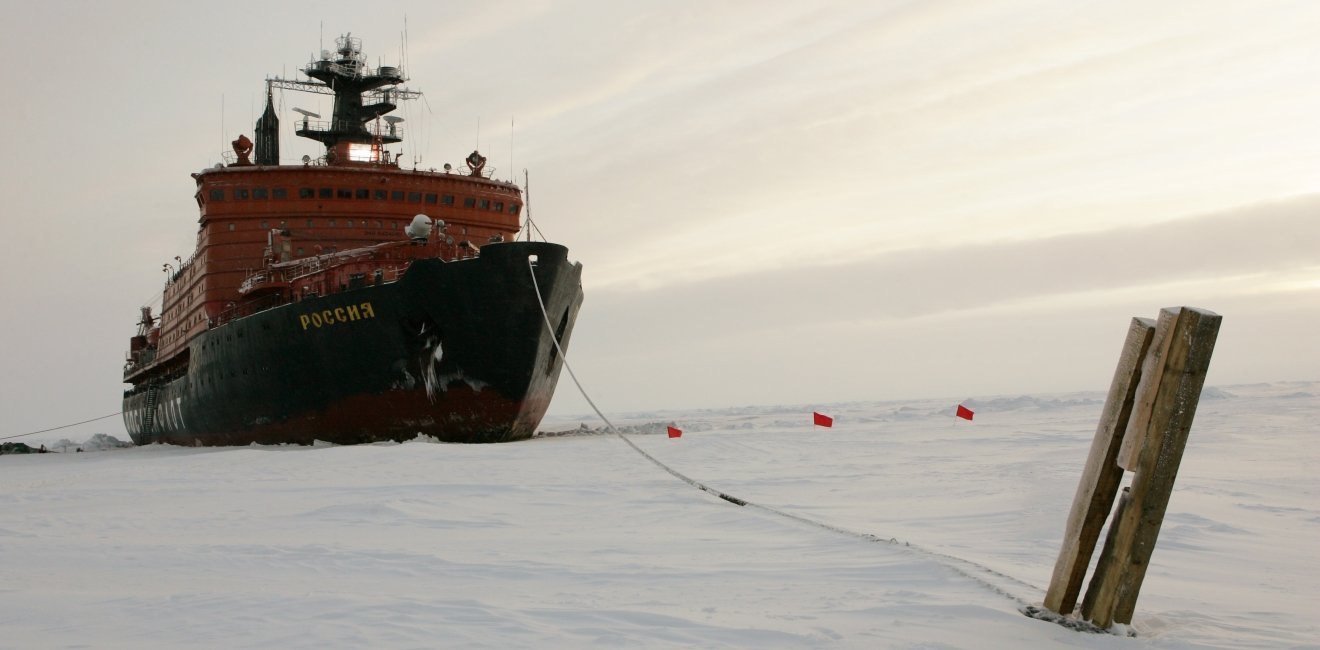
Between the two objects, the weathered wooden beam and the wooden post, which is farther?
the weathered wooden beam

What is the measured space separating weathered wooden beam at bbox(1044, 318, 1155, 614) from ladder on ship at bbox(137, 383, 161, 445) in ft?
116

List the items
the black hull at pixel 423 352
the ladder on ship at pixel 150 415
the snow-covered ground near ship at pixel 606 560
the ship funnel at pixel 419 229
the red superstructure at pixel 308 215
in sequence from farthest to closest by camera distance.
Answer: the ladder on ship at pixel 150 415, the red superstructure at pixel 308 215, the ship funnel at pixel 419 229, the black hull at pixel 423 352, the snow-covered ground near ship at pixel 606 560

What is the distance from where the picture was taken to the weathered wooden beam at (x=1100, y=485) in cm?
470

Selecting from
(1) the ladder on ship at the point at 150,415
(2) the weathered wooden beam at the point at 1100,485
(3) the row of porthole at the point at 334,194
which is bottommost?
(1) the ladder on ship at the point at 150,415

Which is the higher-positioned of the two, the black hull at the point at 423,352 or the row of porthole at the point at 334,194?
the row of porthole at the point at 334,194

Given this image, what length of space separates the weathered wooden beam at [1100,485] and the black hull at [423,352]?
49.8ft

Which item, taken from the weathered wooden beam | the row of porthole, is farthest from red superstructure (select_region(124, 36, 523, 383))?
the weathered wooden beam

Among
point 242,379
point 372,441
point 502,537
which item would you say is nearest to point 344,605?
point 502,537

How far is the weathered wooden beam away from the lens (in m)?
4.70

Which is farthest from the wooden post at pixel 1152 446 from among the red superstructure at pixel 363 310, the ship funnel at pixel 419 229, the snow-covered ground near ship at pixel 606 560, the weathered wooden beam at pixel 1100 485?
the ship funnel at pixel 419 229

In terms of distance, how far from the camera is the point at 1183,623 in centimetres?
482

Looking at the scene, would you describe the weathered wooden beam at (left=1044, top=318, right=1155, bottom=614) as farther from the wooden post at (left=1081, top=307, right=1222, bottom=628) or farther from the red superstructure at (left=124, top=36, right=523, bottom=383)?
the red superstructure at (left=124, top=36, right=523, bottom=383)

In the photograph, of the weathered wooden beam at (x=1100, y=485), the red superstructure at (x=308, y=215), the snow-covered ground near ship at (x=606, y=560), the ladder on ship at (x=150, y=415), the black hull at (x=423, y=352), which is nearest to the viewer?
the snow-covered ground near ship at (x=606, y=560)

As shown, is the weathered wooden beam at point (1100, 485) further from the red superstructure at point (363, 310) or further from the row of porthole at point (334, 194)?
→ the row of porthole at point (334, 194)
